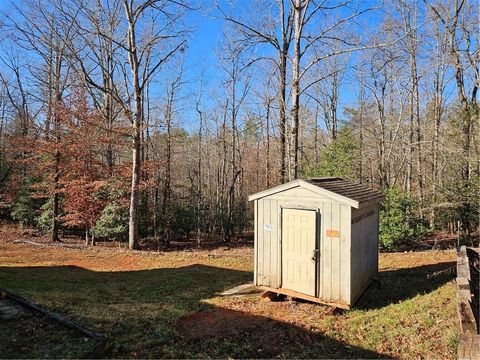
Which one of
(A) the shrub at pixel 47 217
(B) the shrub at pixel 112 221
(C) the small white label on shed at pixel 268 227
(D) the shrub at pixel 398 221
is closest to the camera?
(C) the small white label on shed at pixel 268 227

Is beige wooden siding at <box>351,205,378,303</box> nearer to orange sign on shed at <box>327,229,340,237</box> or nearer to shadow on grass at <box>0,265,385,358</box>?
orange sign on shed at <box>327,229,340,237</box>

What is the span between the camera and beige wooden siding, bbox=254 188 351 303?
572 cm

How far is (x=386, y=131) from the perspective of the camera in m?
20.7

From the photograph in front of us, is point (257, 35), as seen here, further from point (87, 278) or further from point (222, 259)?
point (87, 278)

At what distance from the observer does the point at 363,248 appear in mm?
6457

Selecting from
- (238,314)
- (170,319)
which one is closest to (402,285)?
(238,314)

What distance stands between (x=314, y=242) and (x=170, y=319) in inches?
114

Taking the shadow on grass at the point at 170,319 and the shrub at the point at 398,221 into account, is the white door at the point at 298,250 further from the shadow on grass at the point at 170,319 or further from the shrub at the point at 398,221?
the shrub at the point at 398,221

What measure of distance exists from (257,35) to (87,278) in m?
9.40

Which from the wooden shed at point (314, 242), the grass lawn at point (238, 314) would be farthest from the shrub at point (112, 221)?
the wooden shed at point (314, 242)

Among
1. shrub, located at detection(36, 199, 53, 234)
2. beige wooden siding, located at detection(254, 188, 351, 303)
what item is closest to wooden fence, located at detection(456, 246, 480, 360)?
beige wooden siding, located at detection(254, 188, 351, 303)

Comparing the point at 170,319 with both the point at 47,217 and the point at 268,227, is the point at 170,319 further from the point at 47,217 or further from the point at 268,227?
the point at 47,217

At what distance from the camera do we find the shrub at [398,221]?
12164 mm

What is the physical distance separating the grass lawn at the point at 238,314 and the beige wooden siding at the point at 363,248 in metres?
0.34
